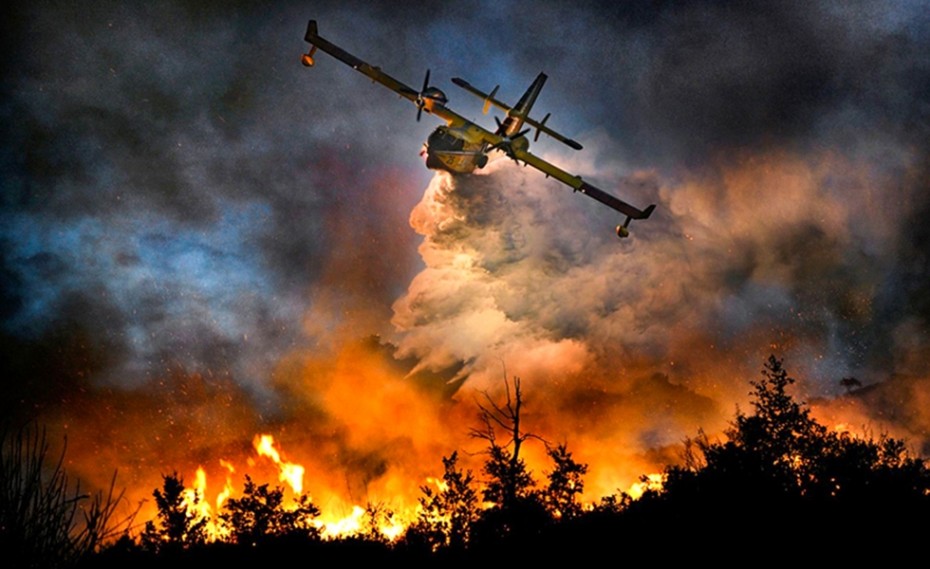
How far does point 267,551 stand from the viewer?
38.2 metres

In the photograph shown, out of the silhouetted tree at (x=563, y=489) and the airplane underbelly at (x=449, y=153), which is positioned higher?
the airplane underbelly at (x=449, y=153)

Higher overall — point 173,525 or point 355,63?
point 355,63

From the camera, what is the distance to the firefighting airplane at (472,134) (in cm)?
2872

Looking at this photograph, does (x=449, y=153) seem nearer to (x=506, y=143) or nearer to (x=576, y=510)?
(x=506, y=143)

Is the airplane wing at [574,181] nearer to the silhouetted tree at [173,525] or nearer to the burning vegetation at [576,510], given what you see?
the burning vegetation at [576,510]

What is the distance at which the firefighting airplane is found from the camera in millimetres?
28719

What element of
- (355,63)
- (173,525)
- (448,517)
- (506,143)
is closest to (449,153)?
(506,143)

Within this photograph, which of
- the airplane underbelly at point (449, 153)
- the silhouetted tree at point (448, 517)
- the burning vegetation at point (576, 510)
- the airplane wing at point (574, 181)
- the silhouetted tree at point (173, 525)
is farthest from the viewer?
the silhouetted tree at point (173, 525)

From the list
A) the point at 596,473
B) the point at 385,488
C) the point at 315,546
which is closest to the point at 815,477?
the point at 315,546

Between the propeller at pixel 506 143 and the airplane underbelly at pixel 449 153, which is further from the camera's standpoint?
the airplane underbelly at pixel 449 153

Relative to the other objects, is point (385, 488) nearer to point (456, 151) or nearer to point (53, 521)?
point (456, 151)

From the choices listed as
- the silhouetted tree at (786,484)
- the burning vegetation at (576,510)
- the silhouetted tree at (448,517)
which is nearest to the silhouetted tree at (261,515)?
the burning vegetation at (576,510)

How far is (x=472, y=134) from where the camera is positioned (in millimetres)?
34688

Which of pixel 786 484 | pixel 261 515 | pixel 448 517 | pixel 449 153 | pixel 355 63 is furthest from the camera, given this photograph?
pixel 261 515
